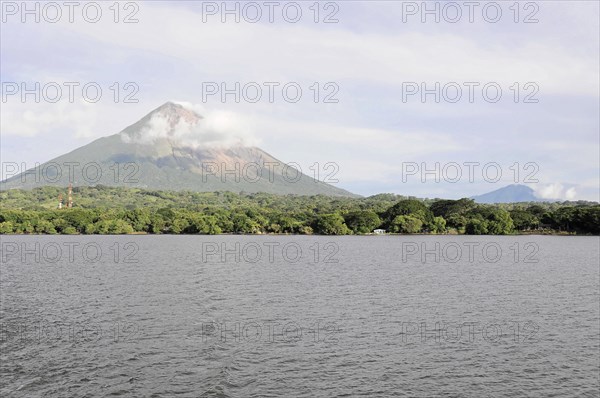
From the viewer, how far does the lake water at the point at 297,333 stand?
2842 cm

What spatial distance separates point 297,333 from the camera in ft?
126

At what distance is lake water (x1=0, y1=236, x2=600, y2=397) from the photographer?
28.4 metres

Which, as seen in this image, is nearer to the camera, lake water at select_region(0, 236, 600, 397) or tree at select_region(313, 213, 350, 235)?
lake water at select_region(0, 236, 600, 397)

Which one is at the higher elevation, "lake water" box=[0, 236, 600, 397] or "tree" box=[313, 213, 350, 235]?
"tree" box=[313, 213, 350, 235]

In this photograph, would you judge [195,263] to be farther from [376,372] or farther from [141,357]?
[376,372]

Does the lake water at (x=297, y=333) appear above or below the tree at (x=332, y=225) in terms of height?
below

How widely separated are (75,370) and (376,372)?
1711cm

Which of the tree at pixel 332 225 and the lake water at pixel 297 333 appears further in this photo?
the tree at pixel 332 225

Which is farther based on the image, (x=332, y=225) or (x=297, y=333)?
(x=332, y=225)

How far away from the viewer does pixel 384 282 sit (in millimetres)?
65500

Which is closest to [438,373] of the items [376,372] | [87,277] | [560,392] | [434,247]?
[376,372]

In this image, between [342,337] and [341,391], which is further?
[342,337]

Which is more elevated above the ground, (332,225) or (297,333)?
(332,225)

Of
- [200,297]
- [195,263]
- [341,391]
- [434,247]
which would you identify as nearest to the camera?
[341,391]
